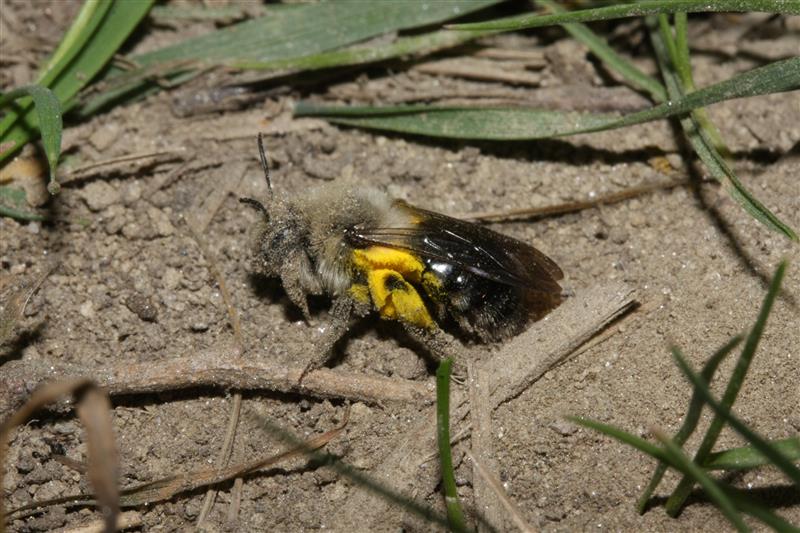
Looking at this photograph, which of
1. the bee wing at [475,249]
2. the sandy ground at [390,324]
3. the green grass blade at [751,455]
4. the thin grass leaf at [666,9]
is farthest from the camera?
the bee wing at [475,249]

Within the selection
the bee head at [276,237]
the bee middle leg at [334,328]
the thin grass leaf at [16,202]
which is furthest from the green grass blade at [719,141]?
the thin grass leaf at [16,202]

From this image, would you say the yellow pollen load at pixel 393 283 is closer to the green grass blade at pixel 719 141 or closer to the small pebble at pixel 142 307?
the small pebble at pixel 142 307

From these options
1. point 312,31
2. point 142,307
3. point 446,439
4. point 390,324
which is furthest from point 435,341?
point 312,31

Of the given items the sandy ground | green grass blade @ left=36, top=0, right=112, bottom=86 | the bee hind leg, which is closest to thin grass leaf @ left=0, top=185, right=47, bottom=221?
the sandy ground

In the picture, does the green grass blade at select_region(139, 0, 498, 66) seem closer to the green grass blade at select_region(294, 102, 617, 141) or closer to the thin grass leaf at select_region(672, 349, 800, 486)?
the green grass blade at select_region(294, 102, 617, 141)

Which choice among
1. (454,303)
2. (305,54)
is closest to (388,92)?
(305,54)

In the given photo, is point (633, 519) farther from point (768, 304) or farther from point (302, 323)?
point (302, 323)
